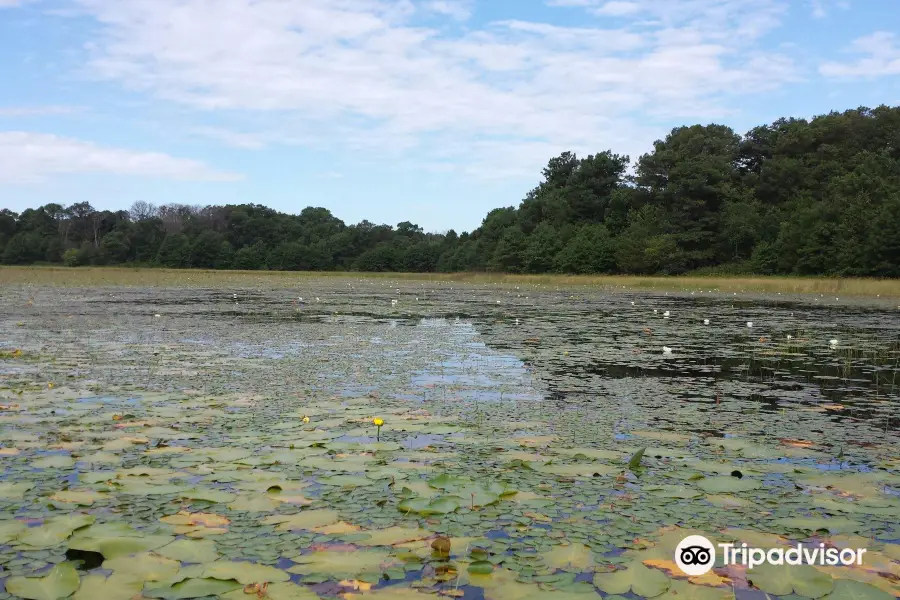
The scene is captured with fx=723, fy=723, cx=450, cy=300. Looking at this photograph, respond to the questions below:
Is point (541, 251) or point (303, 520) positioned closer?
point (303, 520)

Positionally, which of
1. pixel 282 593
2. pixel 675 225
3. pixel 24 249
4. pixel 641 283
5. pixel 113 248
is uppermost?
pixel 675 225

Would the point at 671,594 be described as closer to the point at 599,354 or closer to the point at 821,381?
the point at 821,381

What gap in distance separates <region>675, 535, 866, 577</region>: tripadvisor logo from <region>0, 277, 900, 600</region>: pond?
0.16 ft

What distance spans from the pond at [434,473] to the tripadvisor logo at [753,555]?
47 mm

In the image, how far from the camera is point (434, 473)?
4.14 m

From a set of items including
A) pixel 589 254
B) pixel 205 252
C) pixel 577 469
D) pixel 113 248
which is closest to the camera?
pixel 577 469

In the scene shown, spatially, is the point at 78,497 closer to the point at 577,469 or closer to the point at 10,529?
the point at 10,529

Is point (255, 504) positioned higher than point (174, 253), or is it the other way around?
point (174, 253)

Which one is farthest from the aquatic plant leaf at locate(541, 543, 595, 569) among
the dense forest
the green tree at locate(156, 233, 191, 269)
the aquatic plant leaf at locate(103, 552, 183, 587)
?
the green tree at locate(156, 233, 191, 269)

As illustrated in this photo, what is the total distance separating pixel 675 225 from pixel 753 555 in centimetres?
5815

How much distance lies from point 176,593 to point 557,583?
1.40m

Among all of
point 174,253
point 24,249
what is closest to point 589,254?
point 174,253

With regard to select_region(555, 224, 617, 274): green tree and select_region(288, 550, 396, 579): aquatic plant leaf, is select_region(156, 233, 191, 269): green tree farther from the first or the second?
select_region(288, 550, 396, 579): aquatic plant leaf

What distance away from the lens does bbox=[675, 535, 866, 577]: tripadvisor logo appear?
295 cm
